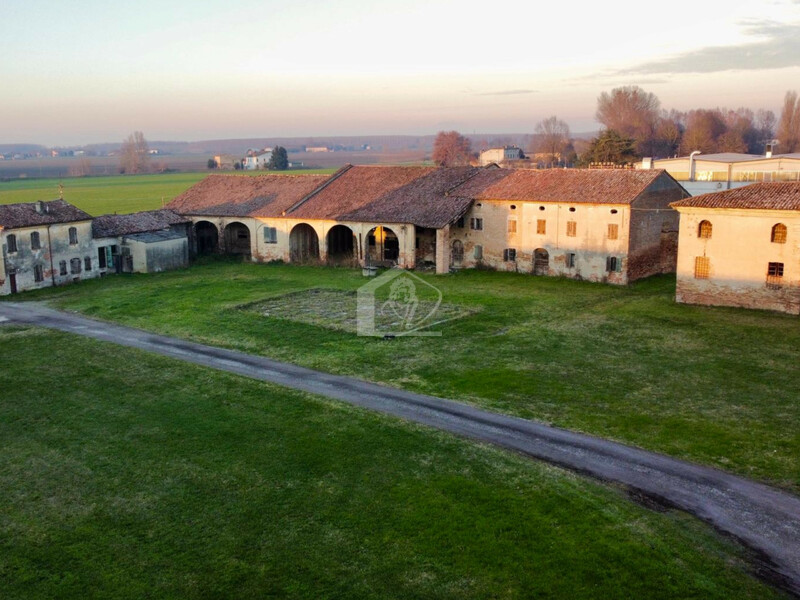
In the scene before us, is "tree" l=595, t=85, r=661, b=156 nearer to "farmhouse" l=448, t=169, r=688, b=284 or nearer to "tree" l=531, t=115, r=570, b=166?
"tree" l=531, t=115, r=570, b=166

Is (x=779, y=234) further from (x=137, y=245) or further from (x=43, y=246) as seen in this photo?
(x=43, y=246)

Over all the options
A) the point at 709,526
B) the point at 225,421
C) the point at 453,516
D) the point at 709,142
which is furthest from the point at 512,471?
the point at 709,142

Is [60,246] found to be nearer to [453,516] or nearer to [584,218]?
[584,218]

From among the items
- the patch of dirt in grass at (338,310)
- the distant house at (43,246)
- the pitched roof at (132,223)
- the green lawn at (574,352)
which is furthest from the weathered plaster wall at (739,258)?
the distant house at (43,246)

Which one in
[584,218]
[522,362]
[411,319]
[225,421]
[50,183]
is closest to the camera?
[225,421]

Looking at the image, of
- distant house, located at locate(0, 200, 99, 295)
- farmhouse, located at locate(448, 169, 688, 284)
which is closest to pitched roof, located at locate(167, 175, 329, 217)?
distant house, located at locate(0, 200, 99, 295)

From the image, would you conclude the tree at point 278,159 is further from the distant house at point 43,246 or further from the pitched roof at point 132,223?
the distant house at point 43,246

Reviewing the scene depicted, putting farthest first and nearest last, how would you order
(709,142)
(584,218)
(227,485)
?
(709,142) < (584,218) < (227,485)

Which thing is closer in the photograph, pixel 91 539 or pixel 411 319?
pixel 91 539
